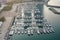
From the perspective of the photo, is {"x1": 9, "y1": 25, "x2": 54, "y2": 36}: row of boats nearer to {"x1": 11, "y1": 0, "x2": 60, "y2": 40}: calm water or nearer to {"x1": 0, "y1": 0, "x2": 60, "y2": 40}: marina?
{"x1": 0, "y1": 0, "x2": 60, "y2": 40}: marina

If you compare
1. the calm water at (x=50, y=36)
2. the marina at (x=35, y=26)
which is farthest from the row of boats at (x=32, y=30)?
the calm water at (x=50, y=36)

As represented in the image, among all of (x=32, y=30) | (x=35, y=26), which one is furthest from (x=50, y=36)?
(x=35, y=26)

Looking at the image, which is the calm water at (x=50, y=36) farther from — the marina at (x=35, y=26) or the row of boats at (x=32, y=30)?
the row of boats at (x=32, y=30)

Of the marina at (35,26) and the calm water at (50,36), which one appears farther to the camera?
the marina at (35,26)

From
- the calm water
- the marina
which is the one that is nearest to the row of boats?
the marina

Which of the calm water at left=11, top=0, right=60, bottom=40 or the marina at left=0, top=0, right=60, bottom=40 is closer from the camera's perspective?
the calm water at left=11, top=0, right=60, bottom=40

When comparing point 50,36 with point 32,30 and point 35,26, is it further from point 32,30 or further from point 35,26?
point 35,26

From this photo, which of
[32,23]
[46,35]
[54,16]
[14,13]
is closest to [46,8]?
[54,16]

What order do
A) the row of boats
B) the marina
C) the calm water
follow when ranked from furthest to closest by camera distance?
the row of boats, the marina, the calm water

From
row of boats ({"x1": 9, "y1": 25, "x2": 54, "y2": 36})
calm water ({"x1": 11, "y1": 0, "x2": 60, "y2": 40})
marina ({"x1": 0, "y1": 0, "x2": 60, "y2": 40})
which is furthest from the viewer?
row of boats ({"x1": 9, "y1": 25, "x2": 54, "y2": 36})

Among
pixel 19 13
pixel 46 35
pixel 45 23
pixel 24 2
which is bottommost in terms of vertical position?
pixel 46 35

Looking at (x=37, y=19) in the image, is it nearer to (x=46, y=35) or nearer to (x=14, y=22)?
(x=14, y=22)
